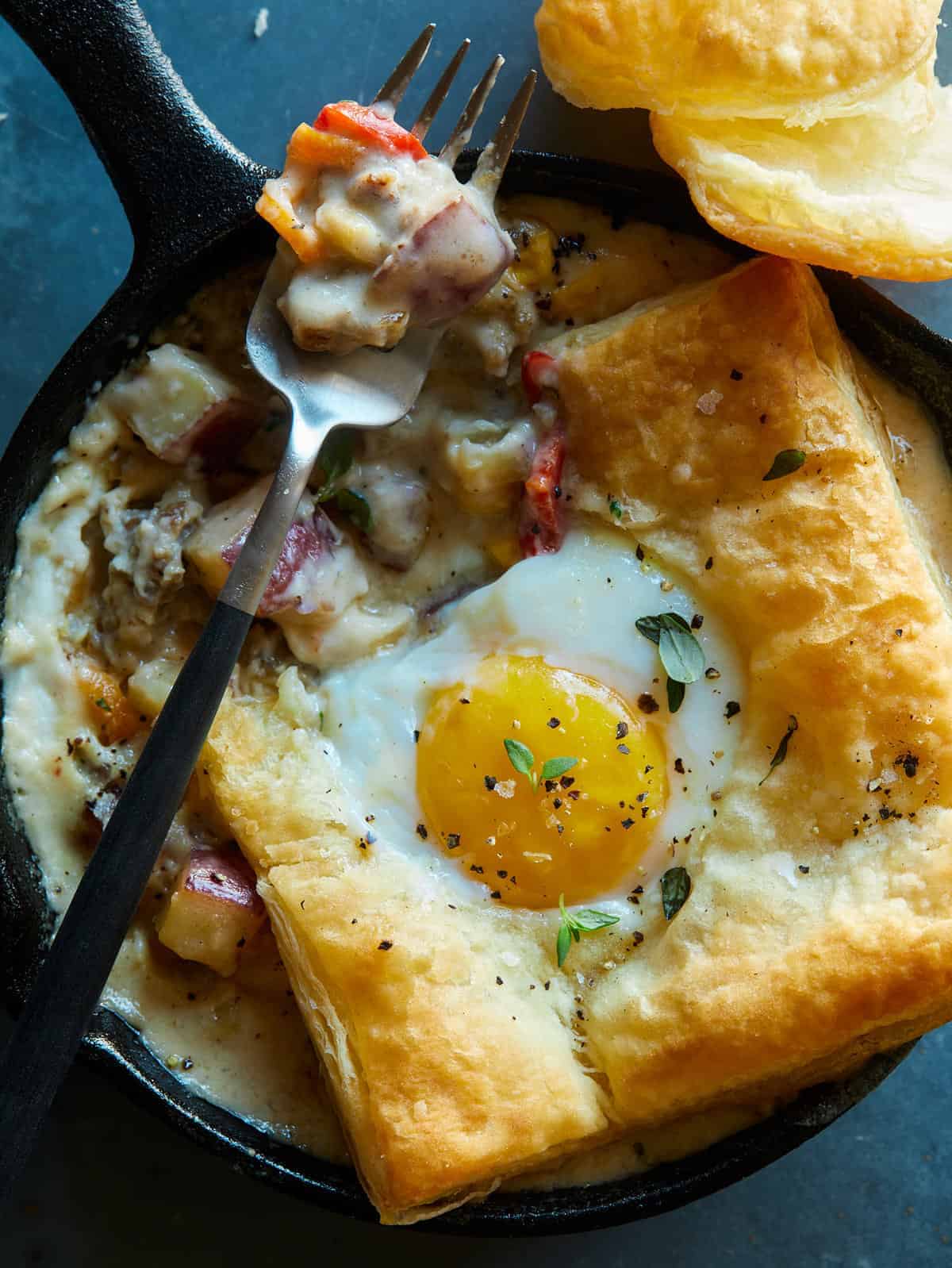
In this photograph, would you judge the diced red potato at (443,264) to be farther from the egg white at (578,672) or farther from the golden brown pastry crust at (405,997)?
the golden brown pastry crust at (405,997)

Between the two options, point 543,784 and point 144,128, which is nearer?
point 144,128

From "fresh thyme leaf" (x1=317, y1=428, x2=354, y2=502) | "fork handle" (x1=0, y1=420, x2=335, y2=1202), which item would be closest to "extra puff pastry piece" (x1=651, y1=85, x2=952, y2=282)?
"fresh thyme leaf" (x1=317, y1=428, x2=354, y2=502)

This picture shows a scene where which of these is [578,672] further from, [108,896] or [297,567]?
[108,896]

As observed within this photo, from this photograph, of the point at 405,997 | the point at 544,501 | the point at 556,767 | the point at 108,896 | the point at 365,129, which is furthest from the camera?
the point at 544,501

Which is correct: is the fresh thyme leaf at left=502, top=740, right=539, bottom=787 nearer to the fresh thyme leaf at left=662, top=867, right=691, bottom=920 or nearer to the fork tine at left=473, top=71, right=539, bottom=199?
the fresh thyme leaf at left=662, top=867, right=691, bottom=920

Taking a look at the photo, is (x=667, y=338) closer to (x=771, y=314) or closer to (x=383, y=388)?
(x=771, y=314)

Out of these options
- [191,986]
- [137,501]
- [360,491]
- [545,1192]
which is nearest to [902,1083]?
[545,1192]

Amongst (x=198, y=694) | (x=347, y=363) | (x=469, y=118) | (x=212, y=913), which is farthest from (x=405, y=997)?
(x=469, y=118)
